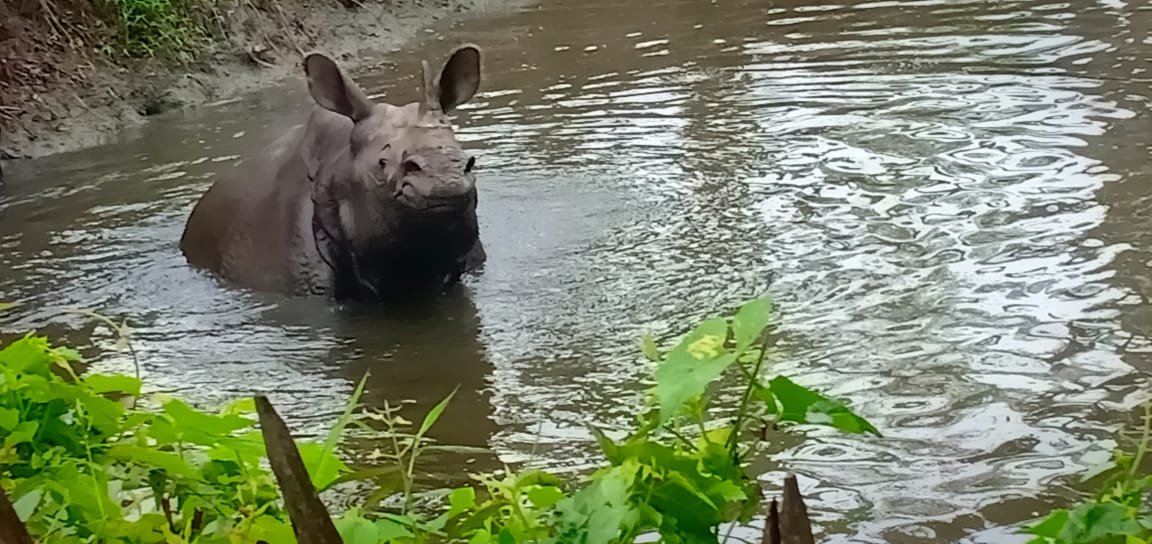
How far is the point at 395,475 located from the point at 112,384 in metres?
0.35

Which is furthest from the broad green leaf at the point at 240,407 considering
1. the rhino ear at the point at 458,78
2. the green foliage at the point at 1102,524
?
the rhino ear at the point at 458,78

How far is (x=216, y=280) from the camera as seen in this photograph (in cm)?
614

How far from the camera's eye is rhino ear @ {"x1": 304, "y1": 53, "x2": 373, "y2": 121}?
580 cm

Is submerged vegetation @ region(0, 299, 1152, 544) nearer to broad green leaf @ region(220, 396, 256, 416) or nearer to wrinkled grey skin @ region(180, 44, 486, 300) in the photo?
broad green leaf @ region(220, 396, 256, 416)

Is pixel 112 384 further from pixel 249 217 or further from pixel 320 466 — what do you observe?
pixel 249 217

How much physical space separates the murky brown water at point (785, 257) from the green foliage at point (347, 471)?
179 cm

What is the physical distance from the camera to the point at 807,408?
1.43m

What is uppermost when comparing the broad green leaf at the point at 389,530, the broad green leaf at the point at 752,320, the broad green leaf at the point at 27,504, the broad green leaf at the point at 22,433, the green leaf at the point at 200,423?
the broad green leaf at the point at 752,320

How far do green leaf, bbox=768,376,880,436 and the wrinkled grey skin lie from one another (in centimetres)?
385

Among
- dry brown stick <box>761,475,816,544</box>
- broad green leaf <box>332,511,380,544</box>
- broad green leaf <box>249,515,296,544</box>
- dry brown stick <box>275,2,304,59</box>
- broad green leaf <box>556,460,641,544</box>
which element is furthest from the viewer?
dry brown stick <box>275,2,304,59</box>

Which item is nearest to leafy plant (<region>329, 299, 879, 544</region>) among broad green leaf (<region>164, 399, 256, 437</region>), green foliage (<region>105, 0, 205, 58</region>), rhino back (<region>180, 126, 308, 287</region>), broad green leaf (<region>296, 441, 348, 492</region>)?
broad green leaf (<region>296, 441, 348, 492</region>)

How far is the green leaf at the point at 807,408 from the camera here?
141 cm

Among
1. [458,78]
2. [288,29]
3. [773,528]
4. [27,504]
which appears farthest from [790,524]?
[288,29]

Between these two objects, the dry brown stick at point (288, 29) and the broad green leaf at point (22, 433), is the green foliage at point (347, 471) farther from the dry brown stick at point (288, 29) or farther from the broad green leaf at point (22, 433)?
the dry brown stick at point (288, 29)
